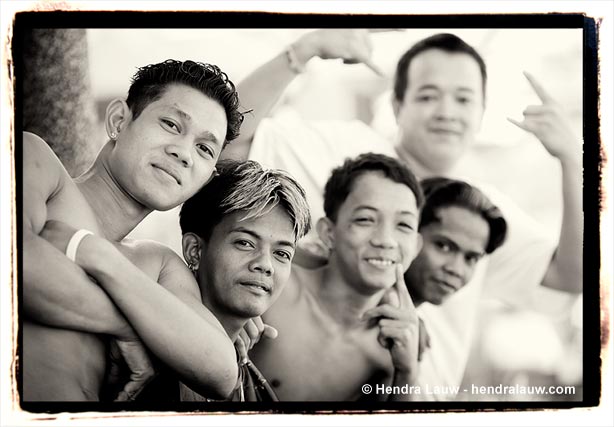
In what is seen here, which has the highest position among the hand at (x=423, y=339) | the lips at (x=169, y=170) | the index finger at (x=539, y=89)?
the index finger at (x=539, y=89)

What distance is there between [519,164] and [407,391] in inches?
23.4

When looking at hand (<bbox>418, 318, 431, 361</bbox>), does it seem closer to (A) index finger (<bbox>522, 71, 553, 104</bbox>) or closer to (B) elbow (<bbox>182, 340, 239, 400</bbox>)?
(B) elbow (<bbox>182, 340, 239, 400</bbox>)

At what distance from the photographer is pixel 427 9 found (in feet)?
5.71

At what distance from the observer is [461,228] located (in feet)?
5.68

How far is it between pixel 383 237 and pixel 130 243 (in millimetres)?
575

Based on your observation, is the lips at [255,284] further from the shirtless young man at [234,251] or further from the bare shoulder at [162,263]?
the bare shoulder at [162,263]

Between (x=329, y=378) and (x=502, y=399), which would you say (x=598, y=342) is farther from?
(x=329, y=378)

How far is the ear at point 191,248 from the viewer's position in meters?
1.66

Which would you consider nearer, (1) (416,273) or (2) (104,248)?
(2) (104,248)

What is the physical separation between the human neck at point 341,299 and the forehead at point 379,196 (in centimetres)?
Answer: 14

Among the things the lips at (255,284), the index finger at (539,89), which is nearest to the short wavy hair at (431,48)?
the index finger at (539,89)

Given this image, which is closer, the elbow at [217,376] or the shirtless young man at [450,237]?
the elbow at [217,376]

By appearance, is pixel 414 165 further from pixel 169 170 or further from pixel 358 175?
pixel 169 170

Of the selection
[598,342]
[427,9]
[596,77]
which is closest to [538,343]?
[598,342]
